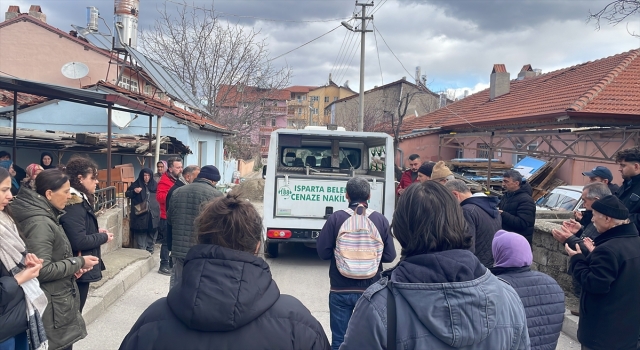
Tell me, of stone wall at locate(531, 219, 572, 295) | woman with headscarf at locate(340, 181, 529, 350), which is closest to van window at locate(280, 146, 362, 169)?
stone wall at locate(531, 219, 572, 295)

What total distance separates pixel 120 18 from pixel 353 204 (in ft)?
72.8

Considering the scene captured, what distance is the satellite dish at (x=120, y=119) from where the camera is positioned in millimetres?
14430

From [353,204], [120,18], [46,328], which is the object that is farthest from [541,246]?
[120,18]

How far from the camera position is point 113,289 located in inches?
236

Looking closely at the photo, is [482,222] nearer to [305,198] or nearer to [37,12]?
[305,198]

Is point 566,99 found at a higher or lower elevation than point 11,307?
higher

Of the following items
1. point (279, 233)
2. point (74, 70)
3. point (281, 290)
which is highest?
point (74, 70)

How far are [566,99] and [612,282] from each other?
1450cm

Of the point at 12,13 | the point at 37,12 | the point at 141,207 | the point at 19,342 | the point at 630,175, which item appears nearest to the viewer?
the point at 19,342

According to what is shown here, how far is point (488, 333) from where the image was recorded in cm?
176

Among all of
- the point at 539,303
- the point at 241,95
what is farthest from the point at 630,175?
the point at 241,95

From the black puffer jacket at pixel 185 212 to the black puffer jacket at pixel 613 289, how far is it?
342cm

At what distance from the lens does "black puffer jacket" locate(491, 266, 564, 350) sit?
8.85 ft

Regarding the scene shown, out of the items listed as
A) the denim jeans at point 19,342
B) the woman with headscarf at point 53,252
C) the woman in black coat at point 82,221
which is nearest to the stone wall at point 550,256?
the woman in black coat at point 82,221
